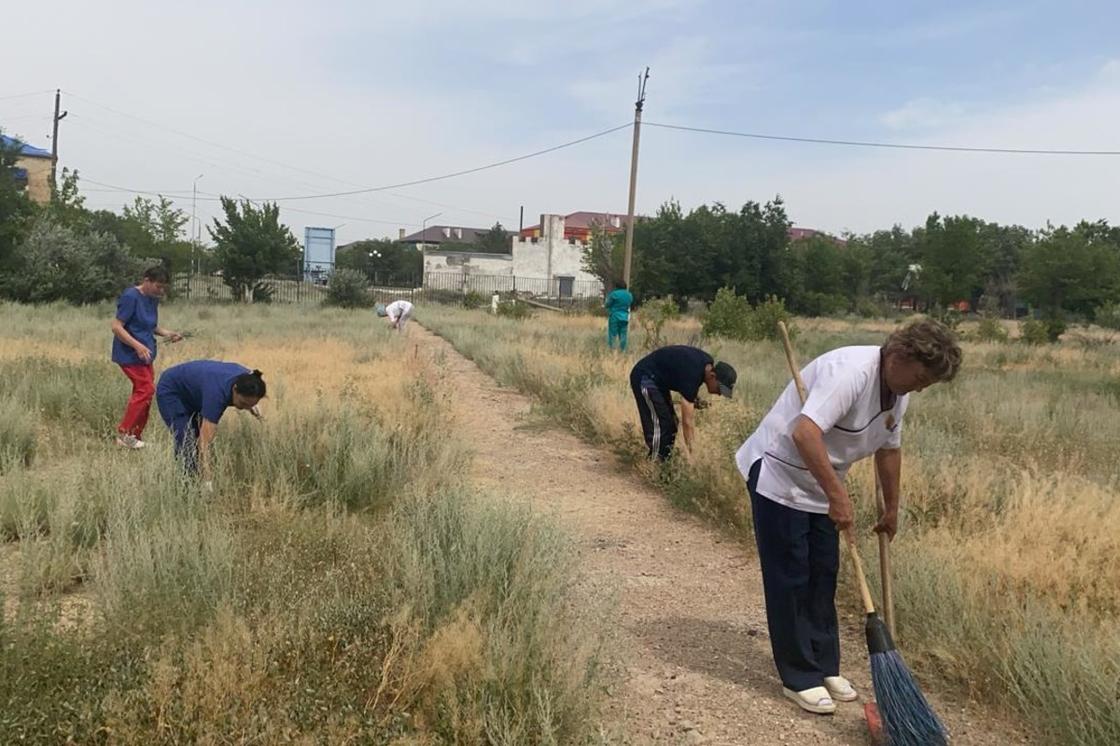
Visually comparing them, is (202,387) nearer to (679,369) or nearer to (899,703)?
(679,369)

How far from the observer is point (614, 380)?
10820 millimetres

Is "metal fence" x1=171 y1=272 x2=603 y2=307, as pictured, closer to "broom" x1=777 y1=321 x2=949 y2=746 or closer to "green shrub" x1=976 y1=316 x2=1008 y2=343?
"green shrub" x1=976 y1=316 x2=1008 y2=343

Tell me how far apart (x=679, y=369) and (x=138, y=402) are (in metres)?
4.34

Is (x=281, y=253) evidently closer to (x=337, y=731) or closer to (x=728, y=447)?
(x=728, y=447)

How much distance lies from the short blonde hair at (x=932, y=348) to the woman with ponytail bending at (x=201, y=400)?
3426 mm

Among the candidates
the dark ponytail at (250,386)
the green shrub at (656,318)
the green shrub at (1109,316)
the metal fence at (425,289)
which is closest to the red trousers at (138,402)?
the dark ponytail at (250,386)

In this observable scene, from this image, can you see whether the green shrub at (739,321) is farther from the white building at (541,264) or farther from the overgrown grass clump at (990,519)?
the white building at (541,264)

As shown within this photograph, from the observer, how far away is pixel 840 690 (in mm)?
3320

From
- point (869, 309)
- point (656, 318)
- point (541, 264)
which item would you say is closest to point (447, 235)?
point (541, 264)

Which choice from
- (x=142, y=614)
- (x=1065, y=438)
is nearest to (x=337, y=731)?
(x=142, y=614)

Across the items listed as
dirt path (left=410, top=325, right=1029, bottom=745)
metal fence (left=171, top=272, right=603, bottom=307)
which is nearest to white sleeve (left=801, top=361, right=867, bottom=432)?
dirt path (left=410, top=325, right=1029, bottom=745)

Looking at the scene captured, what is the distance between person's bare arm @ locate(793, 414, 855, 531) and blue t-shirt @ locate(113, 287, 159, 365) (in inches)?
223

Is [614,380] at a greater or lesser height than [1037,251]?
lesser

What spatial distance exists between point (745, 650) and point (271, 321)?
2034cm
